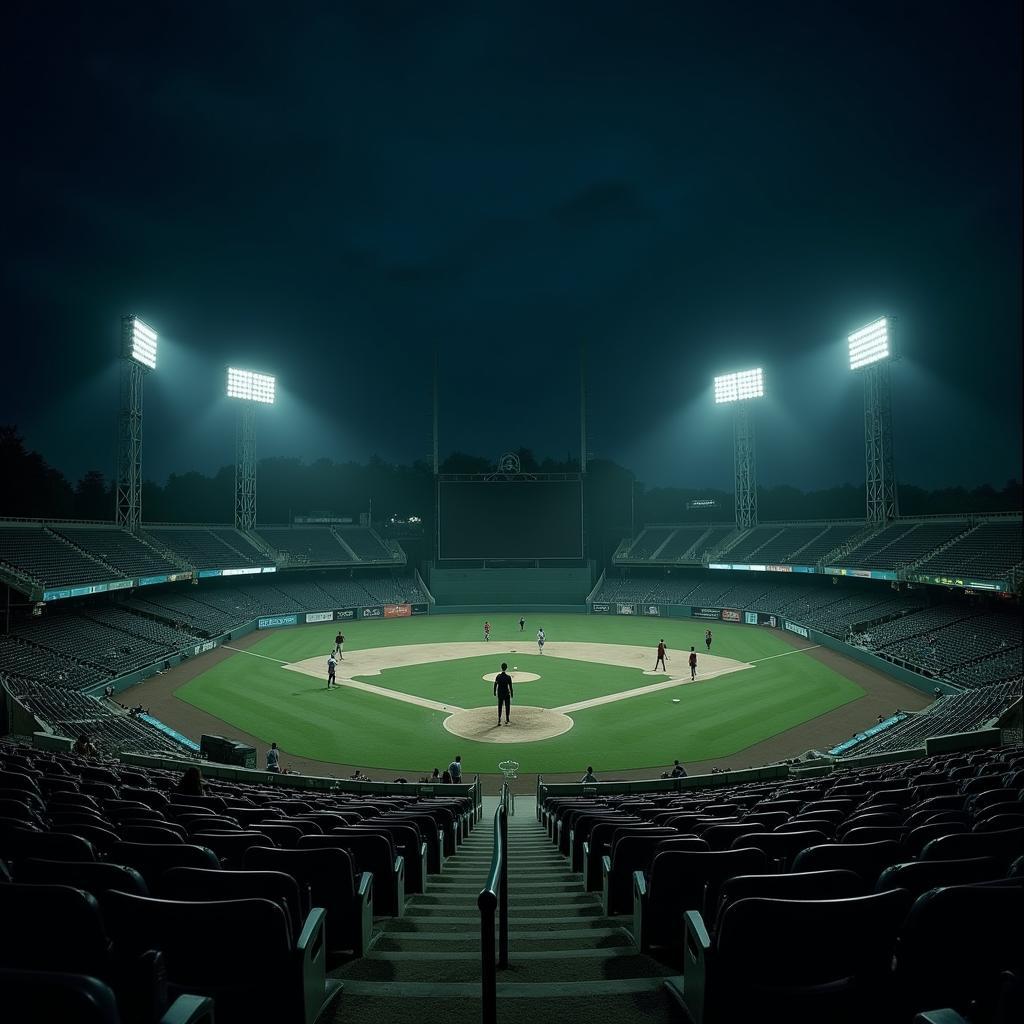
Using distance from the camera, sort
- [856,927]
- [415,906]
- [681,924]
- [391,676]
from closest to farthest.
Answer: [856,927] → [681,924] → [415,906] → [391,676]

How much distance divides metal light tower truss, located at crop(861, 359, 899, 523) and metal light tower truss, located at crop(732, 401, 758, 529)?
43.5ft

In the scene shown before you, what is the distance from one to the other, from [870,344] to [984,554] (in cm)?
2047

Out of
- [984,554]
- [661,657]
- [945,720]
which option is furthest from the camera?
[984,554]

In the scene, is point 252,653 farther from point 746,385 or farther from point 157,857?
point 746,385

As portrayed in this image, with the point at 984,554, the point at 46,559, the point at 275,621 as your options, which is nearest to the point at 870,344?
the point at 984,554

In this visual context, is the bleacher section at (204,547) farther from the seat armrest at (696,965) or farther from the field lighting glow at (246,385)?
the seat armrest at (696,965)

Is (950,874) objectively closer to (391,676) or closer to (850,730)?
(850,730)

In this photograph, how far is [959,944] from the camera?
2898mm

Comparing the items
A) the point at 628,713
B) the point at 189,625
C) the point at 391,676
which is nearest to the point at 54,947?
the point at 628,713

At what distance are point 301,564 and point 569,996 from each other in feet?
212

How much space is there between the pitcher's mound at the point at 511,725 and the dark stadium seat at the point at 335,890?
20.1m

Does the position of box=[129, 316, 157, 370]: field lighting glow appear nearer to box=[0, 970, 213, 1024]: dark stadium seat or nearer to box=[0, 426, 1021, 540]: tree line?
box=[0, 426, 1021, 540]: tree line

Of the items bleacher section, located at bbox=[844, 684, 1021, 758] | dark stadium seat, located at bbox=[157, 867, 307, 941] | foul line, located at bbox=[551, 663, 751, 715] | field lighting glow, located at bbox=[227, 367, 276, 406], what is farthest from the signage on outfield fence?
dark stadium seat, located at bbox=[157, 867, 307, 941]

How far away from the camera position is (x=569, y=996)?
3.87 m
